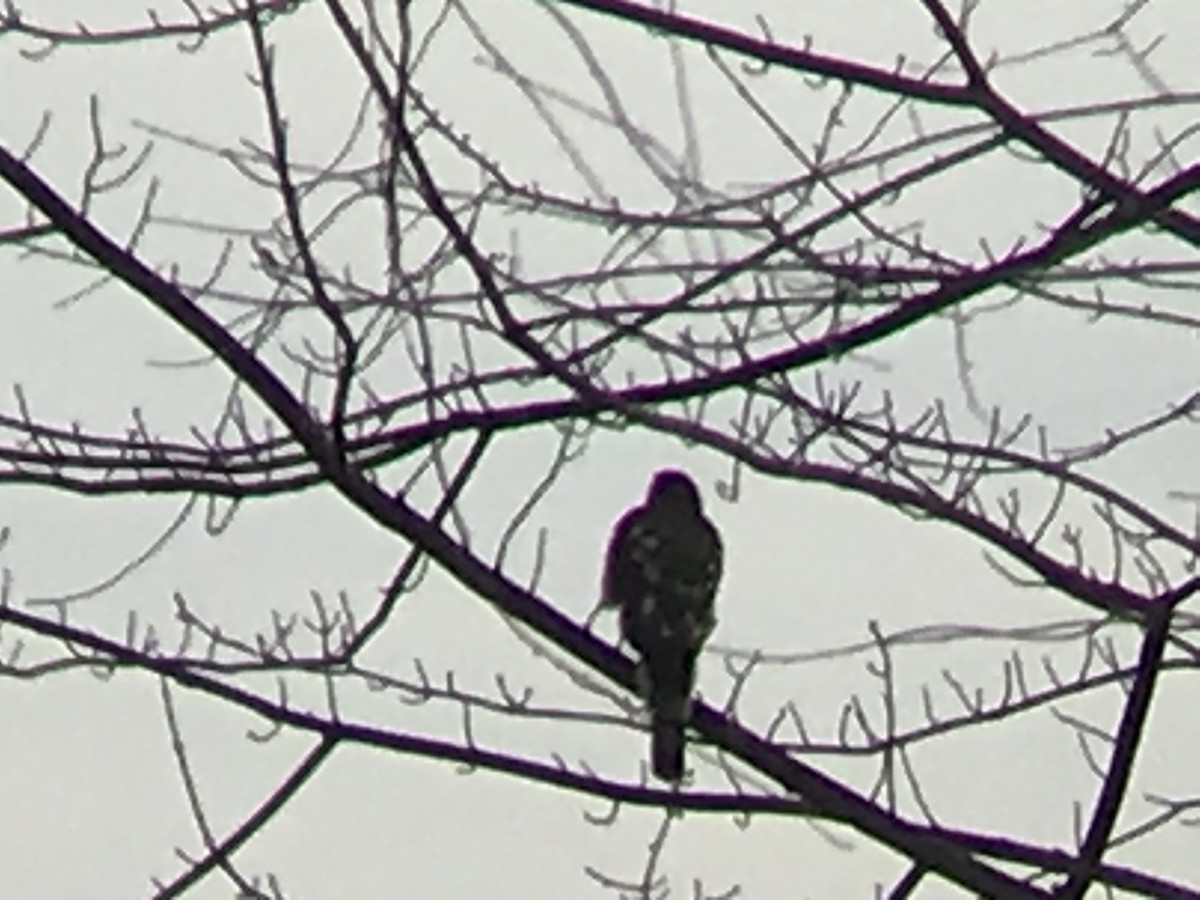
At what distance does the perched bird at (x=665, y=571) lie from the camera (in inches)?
318

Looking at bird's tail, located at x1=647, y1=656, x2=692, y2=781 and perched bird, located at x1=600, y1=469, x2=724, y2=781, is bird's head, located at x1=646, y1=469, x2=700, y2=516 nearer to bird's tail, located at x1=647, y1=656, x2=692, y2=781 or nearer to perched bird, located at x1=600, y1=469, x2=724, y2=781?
perched bird, located at x1=600, y1=469, x2=724, y2=781

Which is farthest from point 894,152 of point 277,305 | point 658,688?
point 658,688

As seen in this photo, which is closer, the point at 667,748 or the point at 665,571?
the point at 667,748

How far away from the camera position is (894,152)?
17.7 feet

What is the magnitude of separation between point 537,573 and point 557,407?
0.35 m

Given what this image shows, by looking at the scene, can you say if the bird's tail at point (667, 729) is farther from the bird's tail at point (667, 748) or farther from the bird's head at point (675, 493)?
the bird's head at point (675, 493)

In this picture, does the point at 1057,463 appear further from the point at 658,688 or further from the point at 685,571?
the point at 685,571

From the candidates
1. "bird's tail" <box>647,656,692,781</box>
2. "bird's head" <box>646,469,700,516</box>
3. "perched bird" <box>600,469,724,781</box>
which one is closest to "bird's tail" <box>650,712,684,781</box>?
"bird's tail" <box>647,656,692,781</box>

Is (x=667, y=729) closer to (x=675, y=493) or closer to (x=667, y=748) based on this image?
(x=667, y=748)

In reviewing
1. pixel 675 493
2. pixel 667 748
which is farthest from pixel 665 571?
pixel 667 748

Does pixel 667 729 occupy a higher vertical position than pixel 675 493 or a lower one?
lower

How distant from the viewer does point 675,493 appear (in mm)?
8961

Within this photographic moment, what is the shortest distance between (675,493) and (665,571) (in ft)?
1.30

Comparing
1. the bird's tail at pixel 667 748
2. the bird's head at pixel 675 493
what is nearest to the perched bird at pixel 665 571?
the bird's head at pixel 675 493
